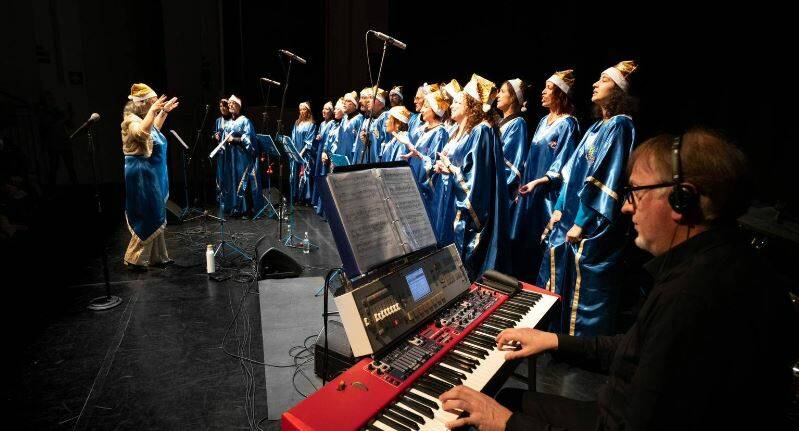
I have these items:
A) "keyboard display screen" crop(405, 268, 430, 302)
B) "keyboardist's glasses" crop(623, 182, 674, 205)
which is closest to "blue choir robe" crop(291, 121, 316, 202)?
"keyboard display screen" crop(405, 268, 430, 302)

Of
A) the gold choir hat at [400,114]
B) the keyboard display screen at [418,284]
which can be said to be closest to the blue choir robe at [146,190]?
the gold choir hat at [400,114]

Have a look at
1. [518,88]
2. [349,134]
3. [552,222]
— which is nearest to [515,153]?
[518,88]


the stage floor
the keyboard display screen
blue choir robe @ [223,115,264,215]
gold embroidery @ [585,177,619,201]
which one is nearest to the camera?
the keyboard display screen

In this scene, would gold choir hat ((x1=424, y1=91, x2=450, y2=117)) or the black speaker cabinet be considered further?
gold choir hat ((x1=424, y1=91, x2=450, y2=117))

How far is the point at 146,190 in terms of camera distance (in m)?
4.85

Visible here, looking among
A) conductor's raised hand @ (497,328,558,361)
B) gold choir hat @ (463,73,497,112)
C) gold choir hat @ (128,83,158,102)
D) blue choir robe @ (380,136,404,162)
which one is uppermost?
gold choir hat @ (463,73,497,112)

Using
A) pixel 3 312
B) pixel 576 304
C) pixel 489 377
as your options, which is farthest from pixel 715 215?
pixel 3 312

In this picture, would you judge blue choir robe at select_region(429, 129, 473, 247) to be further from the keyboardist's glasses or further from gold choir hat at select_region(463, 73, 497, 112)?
the keyboardist's glasses

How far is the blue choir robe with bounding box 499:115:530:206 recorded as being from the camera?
171 inches

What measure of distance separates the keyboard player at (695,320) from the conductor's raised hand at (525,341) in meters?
0.47

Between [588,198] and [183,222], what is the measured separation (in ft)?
22.9

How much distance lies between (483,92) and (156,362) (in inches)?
147

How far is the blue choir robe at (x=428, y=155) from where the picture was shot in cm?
504

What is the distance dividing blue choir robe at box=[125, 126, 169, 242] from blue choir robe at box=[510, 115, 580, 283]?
4.19 m
